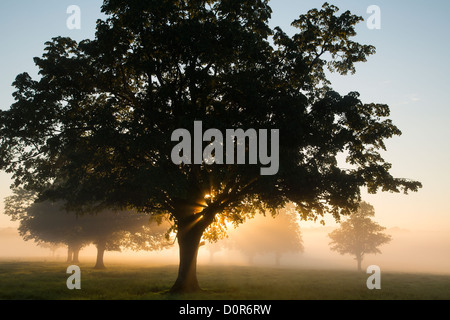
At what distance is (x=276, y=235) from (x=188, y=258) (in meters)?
66.1

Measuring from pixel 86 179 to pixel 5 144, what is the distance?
16.8ft

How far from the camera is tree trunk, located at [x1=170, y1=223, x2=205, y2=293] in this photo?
20591 millimetres

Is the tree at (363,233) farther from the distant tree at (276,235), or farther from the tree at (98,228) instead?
the tree at (98,228)

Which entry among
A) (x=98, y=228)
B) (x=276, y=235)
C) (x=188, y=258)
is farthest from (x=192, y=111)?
(x=276, y=235)

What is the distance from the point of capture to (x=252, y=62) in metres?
19.4

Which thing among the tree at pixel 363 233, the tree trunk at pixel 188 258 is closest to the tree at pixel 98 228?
the tree trunk at pixel 188 258

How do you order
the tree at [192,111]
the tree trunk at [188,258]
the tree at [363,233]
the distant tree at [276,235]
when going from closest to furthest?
the tree at [192,111] < the tree trunk at [188,258] < the tree at [363,233] < the distant tree at [276,235]

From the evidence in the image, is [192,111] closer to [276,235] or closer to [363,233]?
[363,233]

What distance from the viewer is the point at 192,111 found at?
1836 centimetres

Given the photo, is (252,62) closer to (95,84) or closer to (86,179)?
(95,84)

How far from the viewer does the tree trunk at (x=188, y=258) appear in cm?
2059

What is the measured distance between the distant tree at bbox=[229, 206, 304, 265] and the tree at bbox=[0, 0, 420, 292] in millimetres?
62595

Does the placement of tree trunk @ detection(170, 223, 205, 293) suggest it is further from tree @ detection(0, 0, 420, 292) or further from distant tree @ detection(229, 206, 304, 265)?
distant tree @ detection(229, 206, 304, 265)

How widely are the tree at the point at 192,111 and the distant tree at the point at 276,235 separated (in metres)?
62.6
